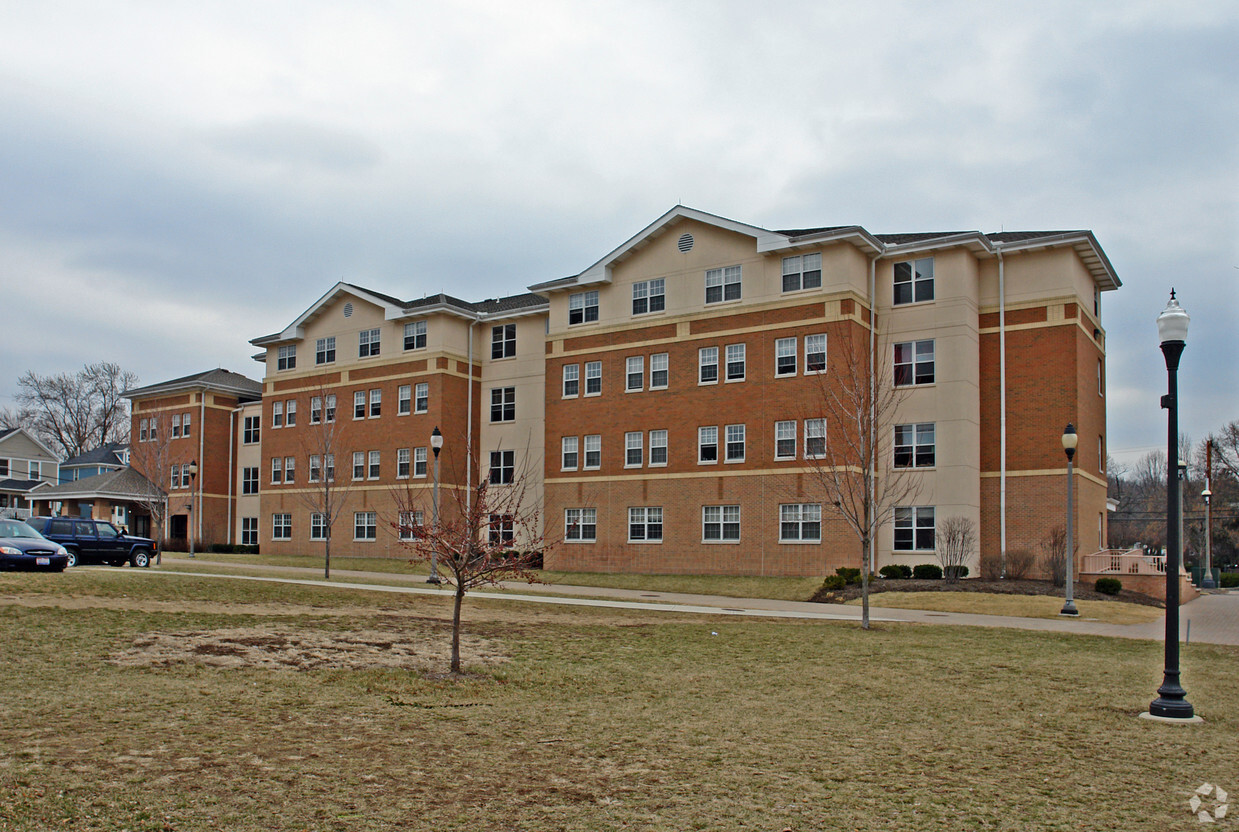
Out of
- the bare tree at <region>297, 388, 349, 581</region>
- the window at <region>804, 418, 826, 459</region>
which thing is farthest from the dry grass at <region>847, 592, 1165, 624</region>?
the bare tree at <region>297, 388, 349, 581</region>

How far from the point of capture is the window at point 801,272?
121ft

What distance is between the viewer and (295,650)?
13.3 meters

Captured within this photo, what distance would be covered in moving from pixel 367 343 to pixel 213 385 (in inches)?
542

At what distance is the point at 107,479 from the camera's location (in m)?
60.2

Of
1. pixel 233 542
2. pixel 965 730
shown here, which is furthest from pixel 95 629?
pixel 233 542

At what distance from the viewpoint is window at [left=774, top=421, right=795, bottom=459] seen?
36.8 meters

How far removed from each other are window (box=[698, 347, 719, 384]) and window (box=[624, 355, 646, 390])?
2.64 m

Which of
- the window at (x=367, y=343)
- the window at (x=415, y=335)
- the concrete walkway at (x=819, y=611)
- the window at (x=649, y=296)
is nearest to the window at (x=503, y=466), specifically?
the window at (x=415, y=335)

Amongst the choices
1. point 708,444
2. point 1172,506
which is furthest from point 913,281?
point 1172,506

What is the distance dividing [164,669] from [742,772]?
7075 millimetres

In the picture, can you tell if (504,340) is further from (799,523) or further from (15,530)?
(15,530)

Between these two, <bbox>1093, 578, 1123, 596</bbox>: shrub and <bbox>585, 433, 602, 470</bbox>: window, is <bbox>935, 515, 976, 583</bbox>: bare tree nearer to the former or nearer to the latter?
<bbox>1093, 578, 1123, 596</bbox>: shrub

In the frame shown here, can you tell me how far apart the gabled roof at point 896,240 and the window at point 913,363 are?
342 centimetres

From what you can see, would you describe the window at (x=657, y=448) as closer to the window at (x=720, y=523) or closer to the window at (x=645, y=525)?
the window at (x=645, y=525)
